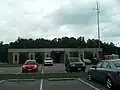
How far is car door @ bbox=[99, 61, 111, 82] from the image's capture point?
14.9 m

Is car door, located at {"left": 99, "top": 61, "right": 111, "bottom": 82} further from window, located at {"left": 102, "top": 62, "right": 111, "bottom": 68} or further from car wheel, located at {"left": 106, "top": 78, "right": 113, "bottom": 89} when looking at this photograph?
car wheel, located at {"left": 106, "top": 78, "right": 113, "bottom": 89}

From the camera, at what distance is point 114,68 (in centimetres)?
1419

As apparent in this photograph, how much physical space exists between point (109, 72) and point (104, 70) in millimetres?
898

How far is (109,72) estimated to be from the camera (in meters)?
14.5

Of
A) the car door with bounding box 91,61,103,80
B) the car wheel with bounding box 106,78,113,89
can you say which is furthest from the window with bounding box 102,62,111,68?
the car wheel with bounding box 106,78,113,89

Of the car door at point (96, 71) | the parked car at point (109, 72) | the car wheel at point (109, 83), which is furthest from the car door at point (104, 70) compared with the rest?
the car door at point (96, 71)

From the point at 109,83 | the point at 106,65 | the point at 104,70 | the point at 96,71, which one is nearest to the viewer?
the point at 109,83

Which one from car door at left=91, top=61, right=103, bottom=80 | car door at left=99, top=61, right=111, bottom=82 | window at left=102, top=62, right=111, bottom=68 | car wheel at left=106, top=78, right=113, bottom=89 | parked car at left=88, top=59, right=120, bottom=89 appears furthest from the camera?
car door at left=91, top=61, right=103, bottom=80

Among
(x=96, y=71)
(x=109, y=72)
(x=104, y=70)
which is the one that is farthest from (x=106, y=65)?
(x=96, y=71)

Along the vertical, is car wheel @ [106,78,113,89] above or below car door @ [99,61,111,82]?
below

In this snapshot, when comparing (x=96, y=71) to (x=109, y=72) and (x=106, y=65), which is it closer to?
(x=106, y=65)

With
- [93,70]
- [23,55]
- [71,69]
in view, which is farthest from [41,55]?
[93,70]

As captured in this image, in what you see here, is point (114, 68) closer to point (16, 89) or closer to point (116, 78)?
point (116, 78)

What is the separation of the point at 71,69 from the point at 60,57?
62.2 metres
